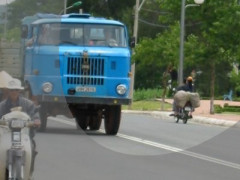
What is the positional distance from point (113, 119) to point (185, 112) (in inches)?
377

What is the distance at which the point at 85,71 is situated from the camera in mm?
20312

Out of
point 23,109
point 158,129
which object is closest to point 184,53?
point 158,129

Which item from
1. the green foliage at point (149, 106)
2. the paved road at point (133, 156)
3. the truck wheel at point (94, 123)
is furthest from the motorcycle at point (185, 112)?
the green foliage at point (149, 106)

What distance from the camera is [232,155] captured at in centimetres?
1680

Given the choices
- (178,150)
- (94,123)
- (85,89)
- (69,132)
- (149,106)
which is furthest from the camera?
(149,106)

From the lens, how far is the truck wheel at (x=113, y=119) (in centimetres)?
2084

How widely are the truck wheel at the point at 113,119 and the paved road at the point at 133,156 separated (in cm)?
25

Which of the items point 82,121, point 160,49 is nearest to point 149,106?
point 160,49

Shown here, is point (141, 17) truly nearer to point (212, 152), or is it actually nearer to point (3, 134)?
A: point (212, 152)

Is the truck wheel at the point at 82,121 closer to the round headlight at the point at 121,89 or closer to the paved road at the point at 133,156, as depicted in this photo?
the paved road at the point at 133,156

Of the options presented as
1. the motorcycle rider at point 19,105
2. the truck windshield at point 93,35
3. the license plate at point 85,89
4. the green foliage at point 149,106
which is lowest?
the green foliage at point 149,106

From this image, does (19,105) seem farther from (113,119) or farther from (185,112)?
(185,112)

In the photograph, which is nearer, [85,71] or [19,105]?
[19,105]

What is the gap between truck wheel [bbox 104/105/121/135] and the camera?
2084 centimetres
